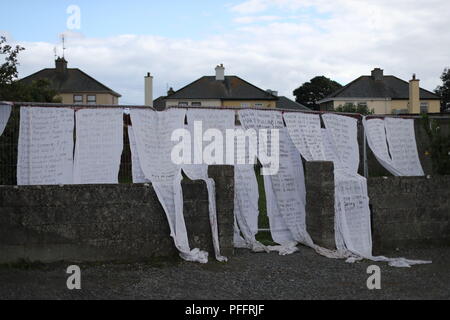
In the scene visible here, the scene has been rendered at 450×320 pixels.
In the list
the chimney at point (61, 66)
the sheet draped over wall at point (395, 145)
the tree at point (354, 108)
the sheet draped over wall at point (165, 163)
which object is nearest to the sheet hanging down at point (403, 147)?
the sheet draped over wall at point (395, 145)

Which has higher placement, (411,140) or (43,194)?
(411,140)

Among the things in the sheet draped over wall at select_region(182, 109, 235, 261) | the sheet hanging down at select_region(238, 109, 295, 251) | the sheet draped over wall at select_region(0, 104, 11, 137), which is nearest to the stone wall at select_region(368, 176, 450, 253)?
the sheet hanging down at select_region(238, 109, 295, 251)

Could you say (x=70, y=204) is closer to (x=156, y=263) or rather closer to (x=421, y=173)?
(x=156, y=263)

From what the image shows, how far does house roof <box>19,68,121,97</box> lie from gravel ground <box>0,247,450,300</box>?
48.4 meters

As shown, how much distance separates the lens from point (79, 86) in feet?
173

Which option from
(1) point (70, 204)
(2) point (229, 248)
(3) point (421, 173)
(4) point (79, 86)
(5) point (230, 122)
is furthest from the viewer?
(4) point (79, 86)

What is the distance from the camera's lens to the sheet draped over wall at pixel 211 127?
7195 mm

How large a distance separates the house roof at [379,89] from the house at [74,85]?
24.2 metres

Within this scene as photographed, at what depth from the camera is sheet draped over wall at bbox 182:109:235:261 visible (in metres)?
7.20

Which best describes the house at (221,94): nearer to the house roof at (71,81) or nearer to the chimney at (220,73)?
the chimney at (220,73)

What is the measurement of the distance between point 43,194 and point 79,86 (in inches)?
1918

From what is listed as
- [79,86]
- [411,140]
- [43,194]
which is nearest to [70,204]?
[43,194]

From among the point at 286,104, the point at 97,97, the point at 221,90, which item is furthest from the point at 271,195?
the point at 286,104

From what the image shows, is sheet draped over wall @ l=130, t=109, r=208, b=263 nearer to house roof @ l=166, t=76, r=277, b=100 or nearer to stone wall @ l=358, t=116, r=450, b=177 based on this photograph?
stone wall @ l=358, t=116, r=450, b=177
